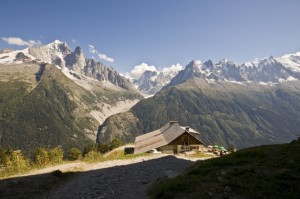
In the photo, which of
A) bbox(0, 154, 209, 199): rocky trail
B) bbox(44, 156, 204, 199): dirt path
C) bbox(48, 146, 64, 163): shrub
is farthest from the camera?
bbox(48, 146, 64, 163): shrub

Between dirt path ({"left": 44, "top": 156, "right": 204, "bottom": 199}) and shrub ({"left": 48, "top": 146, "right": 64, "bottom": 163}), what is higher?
shrub ({"left": 48, "top": 146, "right": 64, "bottom": 163})

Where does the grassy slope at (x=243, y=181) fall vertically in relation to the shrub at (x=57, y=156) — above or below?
below

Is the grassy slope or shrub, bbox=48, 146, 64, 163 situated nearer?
the grassy slope

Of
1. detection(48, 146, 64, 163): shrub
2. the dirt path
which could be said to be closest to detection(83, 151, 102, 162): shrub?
detection(48, 146, 64, 163): shrub

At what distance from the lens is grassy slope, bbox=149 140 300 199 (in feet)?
62.6

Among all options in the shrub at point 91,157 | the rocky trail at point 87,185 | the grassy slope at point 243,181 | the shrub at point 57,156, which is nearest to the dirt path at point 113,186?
the rocky trail at point 87,185

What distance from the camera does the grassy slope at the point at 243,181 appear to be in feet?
62.6

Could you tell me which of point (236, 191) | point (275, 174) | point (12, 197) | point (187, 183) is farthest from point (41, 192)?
point (275, 174)

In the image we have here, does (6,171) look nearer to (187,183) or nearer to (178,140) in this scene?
(187,183)

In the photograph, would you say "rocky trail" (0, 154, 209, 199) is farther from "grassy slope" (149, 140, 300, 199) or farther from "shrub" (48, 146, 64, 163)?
"shrub" (48, 146, 64, 163)

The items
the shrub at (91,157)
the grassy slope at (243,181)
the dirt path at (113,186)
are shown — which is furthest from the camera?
the shrub at (91,157)

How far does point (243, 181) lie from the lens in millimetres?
21016

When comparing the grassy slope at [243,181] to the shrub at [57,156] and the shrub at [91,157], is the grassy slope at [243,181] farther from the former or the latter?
the shrub at [57,156]

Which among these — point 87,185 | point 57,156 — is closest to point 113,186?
point 87,185
